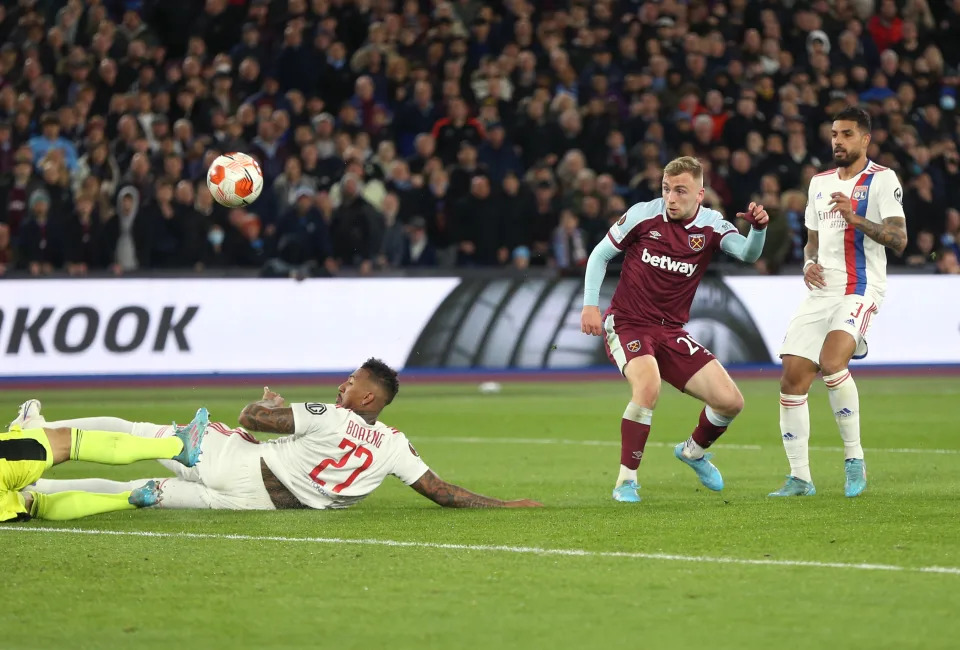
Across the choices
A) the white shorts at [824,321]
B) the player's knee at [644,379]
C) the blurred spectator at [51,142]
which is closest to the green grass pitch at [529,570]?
the player's knee at [644,379]

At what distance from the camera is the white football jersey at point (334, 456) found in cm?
823

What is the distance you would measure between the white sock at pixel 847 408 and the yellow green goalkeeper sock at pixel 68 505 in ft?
14.3

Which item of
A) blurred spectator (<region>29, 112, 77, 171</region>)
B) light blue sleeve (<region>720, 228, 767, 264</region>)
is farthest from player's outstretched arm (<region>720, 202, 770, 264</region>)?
blurred spectator (<region>29, 112, 77, 171</region>)

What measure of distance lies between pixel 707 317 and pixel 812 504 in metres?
9.97

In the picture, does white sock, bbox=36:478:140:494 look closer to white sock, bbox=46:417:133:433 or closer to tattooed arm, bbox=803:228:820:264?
white sock, bbox=46:417:133:433

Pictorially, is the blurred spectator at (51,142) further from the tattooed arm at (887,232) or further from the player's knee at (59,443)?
the tattooed arm at (887,232)

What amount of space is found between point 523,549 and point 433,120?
14.0 m

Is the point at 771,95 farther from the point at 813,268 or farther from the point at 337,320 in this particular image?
the point at 813,268

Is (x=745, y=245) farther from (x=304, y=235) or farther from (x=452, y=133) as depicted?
(x=452, y=133)

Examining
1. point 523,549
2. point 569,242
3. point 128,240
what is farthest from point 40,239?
point 523,549

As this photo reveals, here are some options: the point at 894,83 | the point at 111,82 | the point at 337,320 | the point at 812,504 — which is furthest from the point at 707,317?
the point at 812,504

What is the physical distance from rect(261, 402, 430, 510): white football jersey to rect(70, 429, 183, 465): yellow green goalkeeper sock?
73 centimetres

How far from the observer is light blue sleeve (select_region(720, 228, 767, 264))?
9039mm

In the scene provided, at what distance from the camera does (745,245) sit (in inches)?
362
